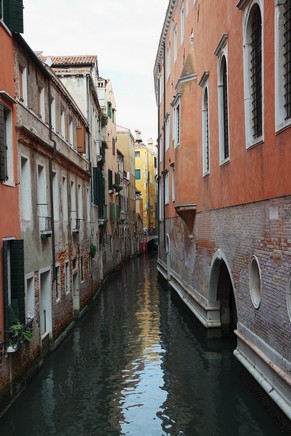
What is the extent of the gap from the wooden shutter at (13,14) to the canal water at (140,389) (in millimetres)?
6747

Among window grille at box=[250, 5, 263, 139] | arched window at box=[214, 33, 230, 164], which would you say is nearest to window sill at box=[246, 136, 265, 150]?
window grille at box=[250, 5, 263, 139]

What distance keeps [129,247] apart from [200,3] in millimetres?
33720

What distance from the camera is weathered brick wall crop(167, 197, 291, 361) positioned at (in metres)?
7.38

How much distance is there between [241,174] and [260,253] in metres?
1.84

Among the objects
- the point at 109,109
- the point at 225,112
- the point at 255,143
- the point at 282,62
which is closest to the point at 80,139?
the point at 225,112

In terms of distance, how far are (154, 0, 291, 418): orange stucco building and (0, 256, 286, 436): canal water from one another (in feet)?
2.25

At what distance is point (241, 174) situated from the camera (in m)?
9.82

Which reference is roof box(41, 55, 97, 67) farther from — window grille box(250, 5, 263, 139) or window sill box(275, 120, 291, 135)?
window sill box(275, 120, 291, 135)

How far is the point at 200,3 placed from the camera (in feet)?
48.3

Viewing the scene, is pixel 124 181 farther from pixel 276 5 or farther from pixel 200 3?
pixel 276 5

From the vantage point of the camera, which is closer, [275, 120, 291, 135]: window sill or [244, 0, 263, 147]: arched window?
[275, 120, 291, 135]: window sill

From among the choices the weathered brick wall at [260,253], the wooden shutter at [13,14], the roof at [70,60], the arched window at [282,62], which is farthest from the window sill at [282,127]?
the roof at [70,60]

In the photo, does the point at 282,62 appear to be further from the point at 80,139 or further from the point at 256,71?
the point at 80,139

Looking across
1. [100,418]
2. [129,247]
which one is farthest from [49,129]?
[129,247]
